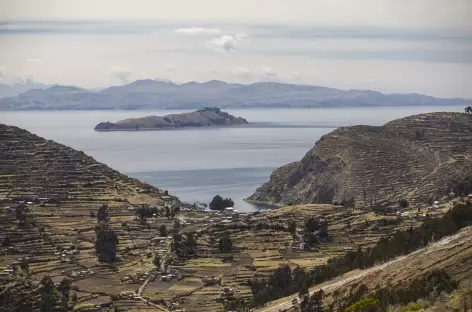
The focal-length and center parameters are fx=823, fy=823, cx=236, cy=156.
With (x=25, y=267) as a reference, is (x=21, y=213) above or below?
above

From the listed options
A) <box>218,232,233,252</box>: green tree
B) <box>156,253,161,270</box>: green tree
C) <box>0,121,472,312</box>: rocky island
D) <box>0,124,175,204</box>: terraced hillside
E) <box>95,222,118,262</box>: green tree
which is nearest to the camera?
<box>0,121,472,312</box>: rocky island

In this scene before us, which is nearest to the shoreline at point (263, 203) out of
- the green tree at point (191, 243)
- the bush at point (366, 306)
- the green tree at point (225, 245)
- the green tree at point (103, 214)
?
the green tree at point (103, 214)

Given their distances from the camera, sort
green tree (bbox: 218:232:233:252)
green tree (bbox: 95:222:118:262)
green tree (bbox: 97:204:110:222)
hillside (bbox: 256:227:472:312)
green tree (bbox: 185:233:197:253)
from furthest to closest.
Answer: green tree (bbox: 97:204:110:222) → green tree (bbox: 218:232:233:252) → green tree (bbox: 185:233:197:253) → green tree (bbox: 95:222:118:262) → hillside (bbox: 256:227:472:312)

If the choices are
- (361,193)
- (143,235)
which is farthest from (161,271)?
(361,193)

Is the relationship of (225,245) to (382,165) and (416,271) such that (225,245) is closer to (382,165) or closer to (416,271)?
(416,271)

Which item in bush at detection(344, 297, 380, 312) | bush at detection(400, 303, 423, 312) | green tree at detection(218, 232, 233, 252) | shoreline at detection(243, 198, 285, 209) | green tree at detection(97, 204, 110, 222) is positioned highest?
bush at detection(400, 303, 423, 312)

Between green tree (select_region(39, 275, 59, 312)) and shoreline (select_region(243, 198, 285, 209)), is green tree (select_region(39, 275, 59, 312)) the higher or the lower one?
the higher one

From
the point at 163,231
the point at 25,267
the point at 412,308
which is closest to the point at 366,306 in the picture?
the point at 412,308

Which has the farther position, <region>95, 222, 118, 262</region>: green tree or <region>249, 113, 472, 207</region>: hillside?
<region>249, 113, 472, 207</region>: hillside

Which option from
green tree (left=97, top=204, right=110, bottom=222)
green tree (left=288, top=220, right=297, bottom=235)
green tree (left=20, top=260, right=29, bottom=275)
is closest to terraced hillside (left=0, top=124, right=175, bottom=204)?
green tree (left=97, top=204, right=110, bottom=222)

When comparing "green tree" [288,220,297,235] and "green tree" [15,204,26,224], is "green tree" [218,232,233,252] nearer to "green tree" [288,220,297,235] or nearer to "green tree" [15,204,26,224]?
"green tree" [288,220,297,235]
